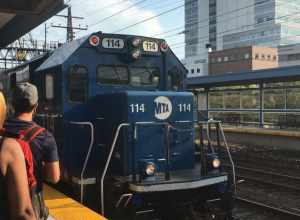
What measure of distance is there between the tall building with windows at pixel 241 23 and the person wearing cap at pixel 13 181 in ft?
361

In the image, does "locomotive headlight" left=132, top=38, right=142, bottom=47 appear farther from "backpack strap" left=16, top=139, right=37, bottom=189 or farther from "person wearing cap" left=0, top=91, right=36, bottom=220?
"person wearing cap" left=0, top=91, right=36, bottom=220

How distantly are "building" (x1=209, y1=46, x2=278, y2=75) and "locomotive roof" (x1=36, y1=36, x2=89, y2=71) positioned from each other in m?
92.7

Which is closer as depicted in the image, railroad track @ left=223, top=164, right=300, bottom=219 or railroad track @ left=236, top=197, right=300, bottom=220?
railroad track @ left=236, top=197, right=300, bottom=220

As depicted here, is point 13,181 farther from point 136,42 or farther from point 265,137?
point 265,137

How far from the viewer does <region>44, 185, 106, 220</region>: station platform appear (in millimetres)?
4695

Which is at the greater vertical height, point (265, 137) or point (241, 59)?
point (241, 59)

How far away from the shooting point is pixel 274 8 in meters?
112

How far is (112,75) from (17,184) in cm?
426

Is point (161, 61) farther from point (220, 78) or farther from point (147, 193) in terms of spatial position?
point (220, 78)

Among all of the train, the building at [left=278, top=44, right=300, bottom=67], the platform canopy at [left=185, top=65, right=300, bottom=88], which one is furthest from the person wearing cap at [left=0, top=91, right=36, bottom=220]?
the building at [left=278, top=44, right=300, bottom=67]

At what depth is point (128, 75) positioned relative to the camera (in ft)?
22.2

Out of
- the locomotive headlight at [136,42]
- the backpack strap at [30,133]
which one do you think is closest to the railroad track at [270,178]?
the locomotive headlight at [136,42]

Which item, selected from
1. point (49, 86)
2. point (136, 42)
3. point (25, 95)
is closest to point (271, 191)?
point (136, 42)

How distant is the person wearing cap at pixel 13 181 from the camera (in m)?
2.54
